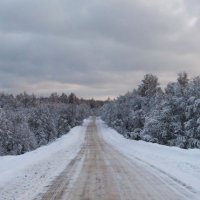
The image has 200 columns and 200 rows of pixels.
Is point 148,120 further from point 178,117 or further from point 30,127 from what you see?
point 30,127

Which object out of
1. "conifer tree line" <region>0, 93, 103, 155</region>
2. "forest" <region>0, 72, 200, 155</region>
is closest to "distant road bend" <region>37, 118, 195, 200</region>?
"forest" <region>0, 72, 200, 155</region>

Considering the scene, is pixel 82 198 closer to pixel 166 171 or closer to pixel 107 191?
pixel 107 191

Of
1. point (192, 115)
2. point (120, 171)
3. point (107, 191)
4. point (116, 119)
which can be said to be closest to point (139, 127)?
point (116, 119)

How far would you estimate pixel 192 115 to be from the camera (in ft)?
146

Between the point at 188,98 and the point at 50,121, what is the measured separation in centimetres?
5595

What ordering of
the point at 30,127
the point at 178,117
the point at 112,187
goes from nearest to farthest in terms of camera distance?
1. the point at 112,187
2. the point at 178,117
3. the point at 30,127

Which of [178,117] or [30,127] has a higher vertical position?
[178,117]

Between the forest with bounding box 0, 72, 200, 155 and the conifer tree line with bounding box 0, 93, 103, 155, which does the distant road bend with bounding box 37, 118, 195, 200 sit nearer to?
the forest with bounding box 0, 72, 200, 155

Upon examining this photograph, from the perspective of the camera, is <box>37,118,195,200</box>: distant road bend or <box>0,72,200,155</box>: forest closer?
<box>37,118,195,200</box>: distant road bend

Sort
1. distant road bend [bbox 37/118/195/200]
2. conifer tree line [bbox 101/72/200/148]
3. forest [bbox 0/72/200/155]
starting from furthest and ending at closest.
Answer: forest [bbox 0/72/200/155] → conifer tree line [bbox 101/72/200/148] → distant road bend [bbox 37/118/195/200]

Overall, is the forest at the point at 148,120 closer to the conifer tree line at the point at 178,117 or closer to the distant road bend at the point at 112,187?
the conifer tree line at the point at 178,117

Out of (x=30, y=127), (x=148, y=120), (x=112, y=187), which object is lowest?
(x=112, y=187)

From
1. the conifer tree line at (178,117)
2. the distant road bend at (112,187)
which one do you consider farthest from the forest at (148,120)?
the distant road bend at (112,187)

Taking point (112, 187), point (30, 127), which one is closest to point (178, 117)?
point (112, 187)
